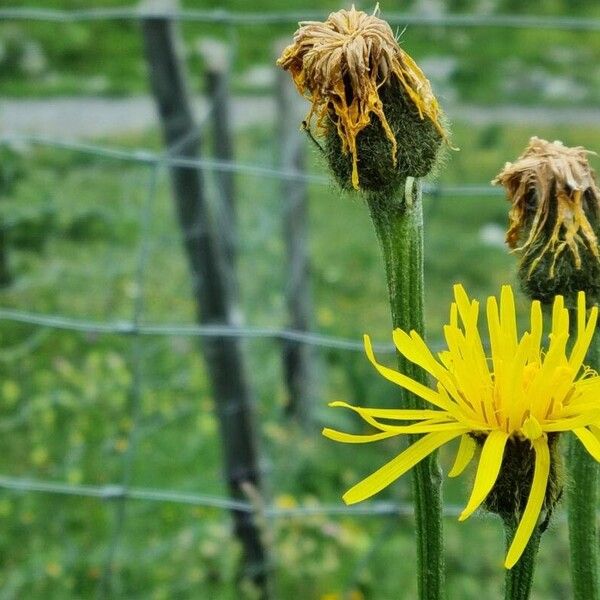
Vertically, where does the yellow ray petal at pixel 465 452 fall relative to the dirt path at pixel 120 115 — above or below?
below

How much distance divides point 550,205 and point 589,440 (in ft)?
0.84

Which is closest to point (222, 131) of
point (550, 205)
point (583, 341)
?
point (550, 205)

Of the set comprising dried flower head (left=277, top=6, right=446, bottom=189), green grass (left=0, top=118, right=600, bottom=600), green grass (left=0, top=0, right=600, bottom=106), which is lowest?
green grass (left=0, top=118, right=600, bottom=600)

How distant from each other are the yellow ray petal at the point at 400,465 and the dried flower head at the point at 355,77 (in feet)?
0.52

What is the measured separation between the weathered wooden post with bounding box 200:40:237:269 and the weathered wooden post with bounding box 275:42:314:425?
0.20 m

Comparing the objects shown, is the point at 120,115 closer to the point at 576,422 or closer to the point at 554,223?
the point at 554,223

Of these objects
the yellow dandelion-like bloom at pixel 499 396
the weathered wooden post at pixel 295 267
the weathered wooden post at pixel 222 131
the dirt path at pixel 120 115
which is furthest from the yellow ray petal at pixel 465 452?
the dirt path at pixel 120 115

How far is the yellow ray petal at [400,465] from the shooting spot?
624 mm

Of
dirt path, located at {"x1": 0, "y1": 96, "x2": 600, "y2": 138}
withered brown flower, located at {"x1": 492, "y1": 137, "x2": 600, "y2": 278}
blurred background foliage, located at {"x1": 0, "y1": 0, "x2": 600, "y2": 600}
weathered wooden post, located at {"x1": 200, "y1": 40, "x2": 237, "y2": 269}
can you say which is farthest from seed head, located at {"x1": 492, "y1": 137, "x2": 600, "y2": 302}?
dirt path, located at {"x1": 0, "y1": 96, "x2": 600, "y2": 138}

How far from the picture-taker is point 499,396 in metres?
0.66

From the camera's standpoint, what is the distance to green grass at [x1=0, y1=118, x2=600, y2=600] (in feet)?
9.39

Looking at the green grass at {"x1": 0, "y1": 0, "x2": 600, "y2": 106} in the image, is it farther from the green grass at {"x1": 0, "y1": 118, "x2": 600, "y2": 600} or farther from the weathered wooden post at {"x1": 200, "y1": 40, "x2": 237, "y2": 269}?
the weathered wooden post at {"x1": 200, "y1": 40, "x2": 237, "y2": 269}

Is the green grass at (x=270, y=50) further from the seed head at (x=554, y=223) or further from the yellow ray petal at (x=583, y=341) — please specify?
the yellow ray petal at (x=583, y=341)

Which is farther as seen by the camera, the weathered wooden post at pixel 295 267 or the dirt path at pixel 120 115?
the dirt path at pixel 120 115
